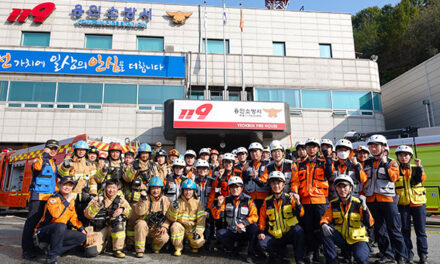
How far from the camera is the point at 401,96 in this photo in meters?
22.1

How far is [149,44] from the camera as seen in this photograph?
21.3m

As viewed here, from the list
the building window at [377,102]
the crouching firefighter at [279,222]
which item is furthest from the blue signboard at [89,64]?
the crouching firefighter at [279,222]

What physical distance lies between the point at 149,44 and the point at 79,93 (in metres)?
6.17

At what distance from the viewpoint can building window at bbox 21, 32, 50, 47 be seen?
20.5 metres

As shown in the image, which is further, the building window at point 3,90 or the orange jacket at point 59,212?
the building window at point 3,90

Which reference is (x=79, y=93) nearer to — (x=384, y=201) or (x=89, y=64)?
(x=89, y=64)

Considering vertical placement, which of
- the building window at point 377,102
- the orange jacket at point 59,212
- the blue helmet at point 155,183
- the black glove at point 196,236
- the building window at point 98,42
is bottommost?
the black glove at point 196,236

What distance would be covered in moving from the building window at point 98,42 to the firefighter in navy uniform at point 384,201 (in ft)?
65.8

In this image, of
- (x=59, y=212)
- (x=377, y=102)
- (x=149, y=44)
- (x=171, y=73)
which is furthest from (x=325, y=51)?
(x=59, y=212)

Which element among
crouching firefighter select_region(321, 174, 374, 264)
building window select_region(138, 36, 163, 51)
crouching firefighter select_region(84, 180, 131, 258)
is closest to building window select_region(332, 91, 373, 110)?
building window select_region(138, 36, 163, 51)

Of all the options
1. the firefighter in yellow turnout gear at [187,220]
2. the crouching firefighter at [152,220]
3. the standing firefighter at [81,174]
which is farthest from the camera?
the standing firefighter at [81,174]

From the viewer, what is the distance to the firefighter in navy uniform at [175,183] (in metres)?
6.55

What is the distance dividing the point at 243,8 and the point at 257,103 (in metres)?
10.3

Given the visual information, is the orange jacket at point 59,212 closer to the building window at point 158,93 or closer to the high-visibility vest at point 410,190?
the high-visibility vest at point 410,190
